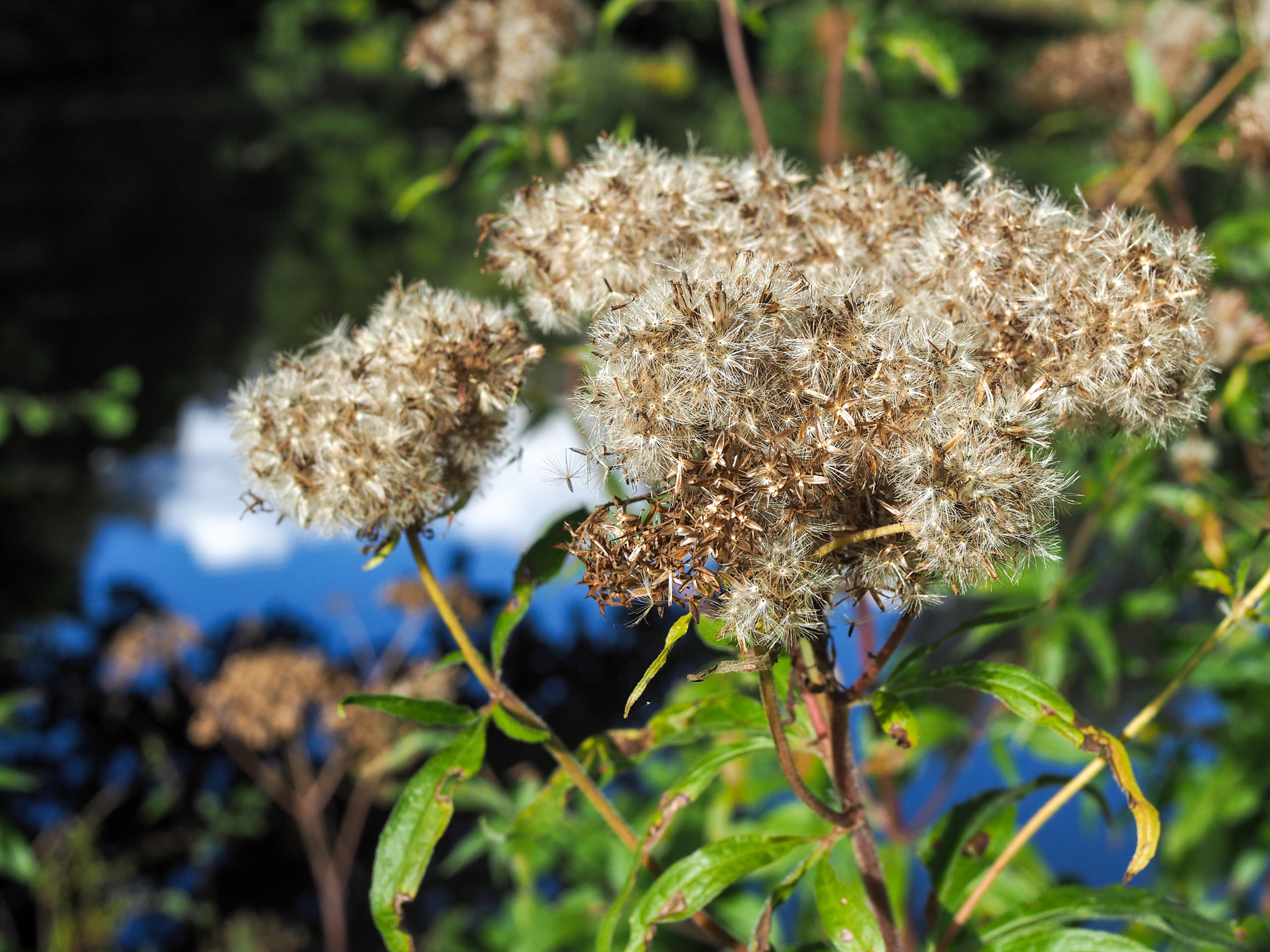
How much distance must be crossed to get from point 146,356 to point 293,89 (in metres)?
6.39

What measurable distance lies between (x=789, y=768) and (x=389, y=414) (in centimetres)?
42

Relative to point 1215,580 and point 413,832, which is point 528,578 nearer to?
point 413,832

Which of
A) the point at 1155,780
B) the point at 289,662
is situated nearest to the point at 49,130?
the point at 289,662

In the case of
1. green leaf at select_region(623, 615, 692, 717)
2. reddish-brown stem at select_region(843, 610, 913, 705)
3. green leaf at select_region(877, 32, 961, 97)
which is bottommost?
reddish-brown stem at select_region(843, 610, 913, 705)

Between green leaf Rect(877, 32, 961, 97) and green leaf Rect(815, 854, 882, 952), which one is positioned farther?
green leaf Rect(877, 32, 961, 97)

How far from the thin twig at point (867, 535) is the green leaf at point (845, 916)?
0.28 meters

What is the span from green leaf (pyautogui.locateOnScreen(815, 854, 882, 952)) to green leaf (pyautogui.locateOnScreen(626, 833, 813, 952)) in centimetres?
4

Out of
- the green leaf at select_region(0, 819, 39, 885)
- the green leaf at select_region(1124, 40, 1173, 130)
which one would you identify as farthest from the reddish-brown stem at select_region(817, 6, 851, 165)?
the green leaf at select_region(0, 819, 39, 885)

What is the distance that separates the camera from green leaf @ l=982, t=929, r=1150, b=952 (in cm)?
72

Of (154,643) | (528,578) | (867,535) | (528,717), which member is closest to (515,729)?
(528,717)

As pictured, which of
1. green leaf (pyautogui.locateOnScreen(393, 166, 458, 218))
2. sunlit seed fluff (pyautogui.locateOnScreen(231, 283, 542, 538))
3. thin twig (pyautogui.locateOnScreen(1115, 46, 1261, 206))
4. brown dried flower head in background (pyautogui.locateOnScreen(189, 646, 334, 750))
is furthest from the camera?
brown dried flower head in background (pyautogui.locateOnScreen(189, 646, 334, 750))

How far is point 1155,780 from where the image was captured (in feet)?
6.20

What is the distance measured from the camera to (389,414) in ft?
2.45

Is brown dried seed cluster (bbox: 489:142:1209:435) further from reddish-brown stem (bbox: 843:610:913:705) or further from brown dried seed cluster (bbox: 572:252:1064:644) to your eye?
reddish-brown stem (bbox: 843:610:913:705)
